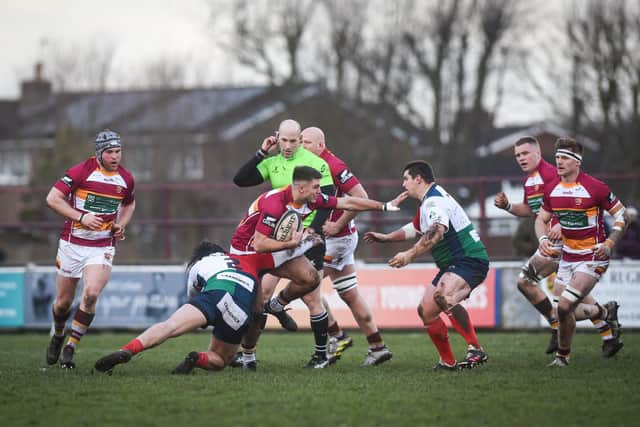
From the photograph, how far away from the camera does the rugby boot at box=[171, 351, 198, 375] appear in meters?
9.50

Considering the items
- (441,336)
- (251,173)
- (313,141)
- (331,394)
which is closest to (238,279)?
(251,173)

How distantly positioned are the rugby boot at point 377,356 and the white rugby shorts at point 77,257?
3.08 m

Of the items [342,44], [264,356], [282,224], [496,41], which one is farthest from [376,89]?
[282,224]

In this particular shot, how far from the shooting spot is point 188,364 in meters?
9.65

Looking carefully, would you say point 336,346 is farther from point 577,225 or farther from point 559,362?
point 577,225

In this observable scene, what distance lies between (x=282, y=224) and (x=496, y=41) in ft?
78.4

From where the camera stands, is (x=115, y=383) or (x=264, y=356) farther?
(x=264, y=356)

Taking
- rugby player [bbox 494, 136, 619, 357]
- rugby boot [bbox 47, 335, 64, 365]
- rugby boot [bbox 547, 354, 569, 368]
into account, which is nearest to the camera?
rugby boot [bbox 547, 354, 569, 368]

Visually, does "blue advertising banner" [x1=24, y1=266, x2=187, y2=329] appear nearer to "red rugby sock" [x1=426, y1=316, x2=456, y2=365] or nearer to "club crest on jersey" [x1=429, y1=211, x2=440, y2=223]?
→ "red rugby sock" [x1=426, y1=316, x2=456, y2=365]

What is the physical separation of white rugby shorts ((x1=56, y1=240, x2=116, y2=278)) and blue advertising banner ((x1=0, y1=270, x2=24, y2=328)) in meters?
7.78

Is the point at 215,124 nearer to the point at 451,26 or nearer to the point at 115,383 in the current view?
the point at 451,26

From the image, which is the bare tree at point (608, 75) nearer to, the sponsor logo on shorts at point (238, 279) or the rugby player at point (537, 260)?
the rugby player at point (537, 260)

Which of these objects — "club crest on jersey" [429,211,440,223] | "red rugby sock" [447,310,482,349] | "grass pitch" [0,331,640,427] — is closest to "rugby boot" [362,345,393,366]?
"grass pitch" [0,331,640,427]

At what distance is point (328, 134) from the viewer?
1321 inches
